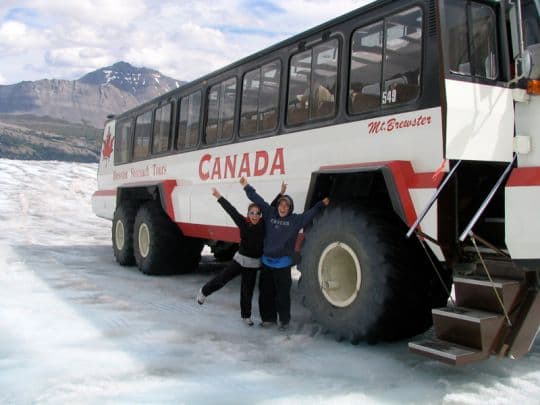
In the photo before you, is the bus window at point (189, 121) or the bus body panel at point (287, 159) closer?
the bus body panel at point (287, 159)

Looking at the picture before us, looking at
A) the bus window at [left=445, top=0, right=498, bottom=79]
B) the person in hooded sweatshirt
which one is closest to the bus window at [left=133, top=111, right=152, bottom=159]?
the person in hooded sweatshirt

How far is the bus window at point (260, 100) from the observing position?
22.4 feet

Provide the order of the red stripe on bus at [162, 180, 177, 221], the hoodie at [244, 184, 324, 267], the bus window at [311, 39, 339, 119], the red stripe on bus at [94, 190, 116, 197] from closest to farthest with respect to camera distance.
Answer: the hoodie at [244, 184, 324, 267], the bus window at [311, 39, 339, 119], the red stripe on bus at [162, 180, 177, 221], the red stripe on bus at [94, 190, 116, 197]

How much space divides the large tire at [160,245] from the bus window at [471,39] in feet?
19.7

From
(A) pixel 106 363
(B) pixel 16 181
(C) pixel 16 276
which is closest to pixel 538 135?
(A) pixel 106 363

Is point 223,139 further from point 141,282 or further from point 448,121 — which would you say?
point 448,121

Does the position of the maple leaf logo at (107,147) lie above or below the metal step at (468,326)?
above

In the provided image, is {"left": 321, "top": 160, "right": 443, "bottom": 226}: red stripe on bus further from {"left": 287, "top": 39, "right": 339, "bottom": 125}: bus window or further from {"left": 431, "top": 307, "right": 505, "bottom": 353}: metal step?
{"left": 287, "top": 39, "right": 339, "bottom": 125}: bus window

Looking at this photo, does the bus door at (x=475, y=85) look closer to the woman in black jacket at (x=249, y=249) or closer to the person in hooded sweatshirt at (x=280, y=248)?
the person in hooded sweatshirt at (x=280, y=248)

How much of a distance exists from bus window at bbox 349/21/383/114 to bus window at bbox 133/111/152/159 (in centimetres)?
579

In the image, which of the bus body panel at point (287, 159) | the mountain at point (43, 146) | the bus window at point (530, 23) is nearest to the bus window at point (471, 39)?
the bus window at point (530, 23)

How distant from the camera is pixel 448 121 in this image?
14.0 feet

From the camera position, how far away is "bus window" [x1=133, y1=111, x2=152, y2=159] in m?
10.7

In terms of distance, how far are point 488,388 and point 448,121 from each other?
6.21ft
